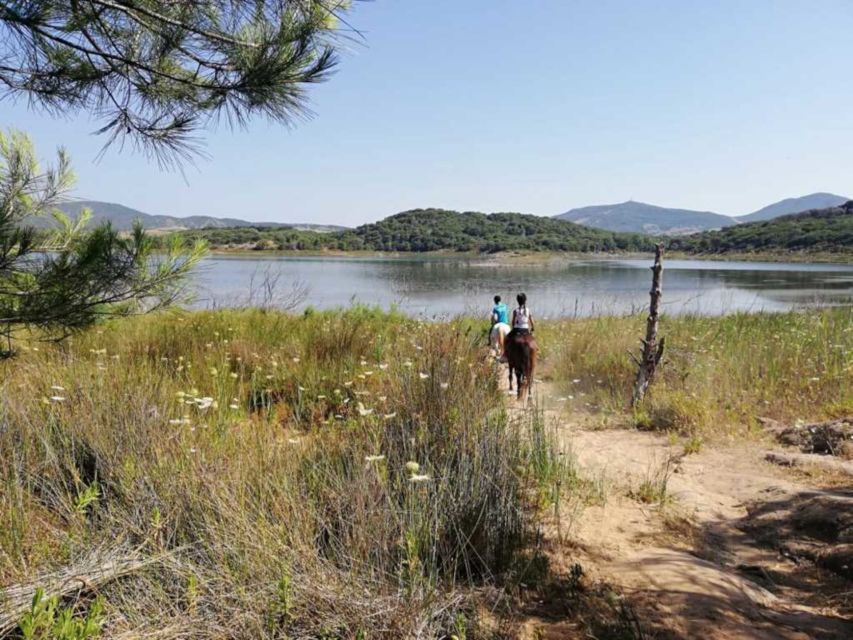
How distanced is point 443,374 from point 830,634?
2.68 metres

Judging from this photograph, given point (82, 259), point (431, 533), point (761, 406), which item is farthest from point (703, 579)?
point (761, 406)

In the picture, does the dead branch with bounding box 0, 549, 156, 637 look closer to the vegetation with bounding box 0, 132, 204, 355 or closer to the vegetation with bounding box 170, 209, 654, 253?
the vegetation with bounding box 0, 132, 204, 355

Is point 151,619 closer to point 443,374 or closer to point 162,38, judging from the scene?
point 443,374

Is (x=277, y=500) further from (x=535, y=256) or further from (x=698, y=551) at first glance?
(x=535, y=256)

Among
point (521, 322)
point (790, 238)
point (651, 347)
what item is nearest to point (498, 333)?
point (521, 322)

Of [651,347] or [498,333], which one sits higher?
[651,347]

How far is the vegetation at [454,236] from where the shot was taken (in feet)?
359

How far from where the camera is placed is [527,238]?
402 ft

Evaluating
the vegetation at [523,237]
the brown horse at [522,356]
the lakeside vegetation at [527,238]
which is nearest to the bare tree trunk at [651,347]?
the brown horse at [522,356]

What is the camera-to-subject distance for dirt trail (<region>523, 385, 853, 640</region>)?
268cm

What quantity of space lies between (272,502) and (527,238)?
123 meters

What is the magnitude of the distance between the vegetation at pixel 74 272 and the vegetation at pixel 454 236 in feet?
296

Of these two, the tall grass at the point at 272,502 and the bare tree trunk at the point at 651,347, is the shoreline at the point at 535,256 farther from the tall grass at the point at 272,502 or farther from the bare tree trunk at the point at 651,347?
the tall grass at the point at 272,502

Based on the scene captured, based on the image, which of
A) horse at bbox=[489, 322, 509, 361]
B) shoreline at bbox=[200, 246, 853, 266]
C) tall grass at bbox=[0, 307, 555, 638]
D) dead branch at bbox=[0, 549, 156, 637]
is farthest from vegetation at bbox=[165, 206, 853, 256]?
dead branch at bbox=[0, 549, 156, 637]
